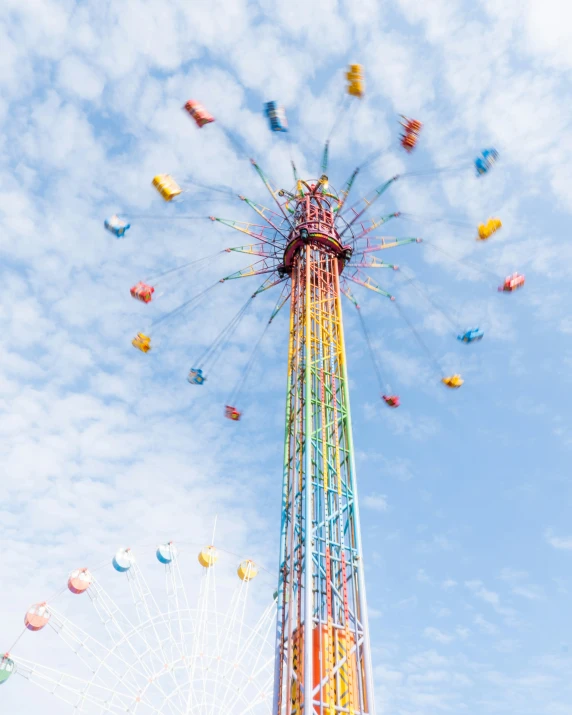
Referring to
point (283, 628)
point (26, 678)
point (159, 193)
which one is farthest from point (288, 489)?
point (26, 678)

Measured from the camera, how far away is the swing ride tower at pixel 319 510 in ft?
50.8

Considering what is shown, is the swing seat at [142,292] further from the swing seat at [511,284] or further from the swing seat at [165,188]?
the swing seat at [511,284]

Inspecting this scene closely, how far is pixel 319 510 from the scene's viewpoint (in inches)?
715

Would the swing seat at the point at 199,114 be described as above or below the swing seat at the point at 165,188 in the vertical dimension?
above

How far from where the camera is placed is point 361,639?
1620cm

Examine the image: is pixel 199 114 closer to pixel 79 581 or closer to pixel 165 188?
pixel 165 188

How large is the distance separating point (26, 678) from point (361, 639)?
46.6 feet

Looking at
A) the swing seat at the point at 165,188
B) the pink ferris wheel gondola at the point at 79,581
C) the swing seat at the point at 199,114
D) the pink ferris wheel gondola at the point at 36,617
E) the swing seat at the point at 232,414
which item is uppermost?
the swing seat at the point at 199,114

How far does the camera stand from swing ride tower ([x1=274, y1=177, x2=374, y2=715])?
15477 millimetres

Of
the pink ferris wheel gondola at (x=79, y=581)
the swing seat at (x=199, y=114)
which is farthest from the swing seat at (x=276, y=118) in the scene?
the pink ferris wheel gondola at (x=79, y=581)

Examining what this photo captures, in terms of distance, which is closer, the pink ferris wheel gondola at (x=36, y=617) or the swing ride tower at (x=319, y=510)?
the swing ride tower at (x=319, y=510)

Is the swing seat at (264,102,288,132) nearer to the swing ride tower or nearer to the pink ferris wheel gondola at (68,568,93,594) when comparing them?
the swing ride tower

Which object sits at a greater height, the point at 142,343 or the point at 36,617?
the point at 142,343

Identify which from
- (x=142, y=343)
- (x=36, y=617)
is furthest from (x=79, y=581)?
(x=142, y=343)
